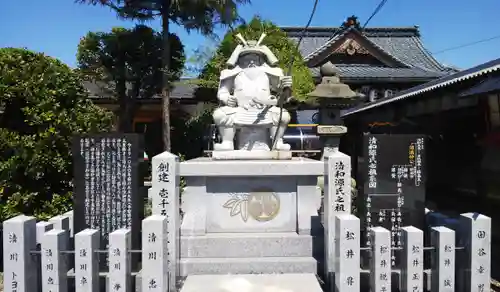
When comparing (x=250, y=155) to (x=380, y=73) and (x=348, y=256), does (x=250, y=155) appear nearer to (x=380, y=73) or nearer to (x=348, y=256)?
(x=348, y=256)

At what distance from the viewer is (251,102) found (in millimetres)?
6332

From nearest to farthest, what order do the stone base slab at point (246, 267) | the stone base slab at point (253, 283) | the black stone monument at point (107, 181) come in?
the stone base slab at point (253, 283)
the black stone monument at point (107, 181)
the stone base slab at point (246, 267)

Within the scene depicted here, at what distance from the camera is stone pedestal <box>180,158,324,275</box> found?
16.5 ft

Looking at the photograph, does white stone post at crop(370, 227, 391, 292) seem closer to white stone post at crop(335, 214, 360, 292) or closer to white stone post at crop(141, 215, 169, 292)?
white stone post at crop(335, 214, 360, 292)

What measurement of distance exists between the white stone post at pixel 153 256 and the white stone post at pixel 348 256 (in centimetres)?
174

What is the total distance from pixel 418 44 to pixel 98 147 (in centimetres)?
2177

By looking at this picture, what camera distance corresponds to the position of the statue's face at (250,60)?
21.6ft

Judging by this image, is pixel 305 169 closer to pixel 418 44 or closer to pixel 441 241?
pixel 441 241

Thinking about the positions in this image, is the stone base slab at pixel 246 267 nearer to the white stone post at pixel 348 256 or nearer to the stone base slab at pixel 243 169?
the white stone post at pixel 348 256

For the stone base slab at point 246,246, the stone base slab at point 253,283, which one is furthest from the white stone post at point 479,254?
the stone base slab at point 246,246

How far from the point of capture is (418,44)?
22609 mm

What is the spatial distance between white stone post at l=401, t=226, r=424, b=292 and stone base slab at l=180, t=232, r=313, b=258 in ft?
3.97

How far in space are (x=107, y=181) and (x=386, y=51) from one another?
1751 centimetres

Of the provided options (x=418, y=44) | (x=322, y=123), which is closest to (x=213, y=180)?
(x=322, y=123)
